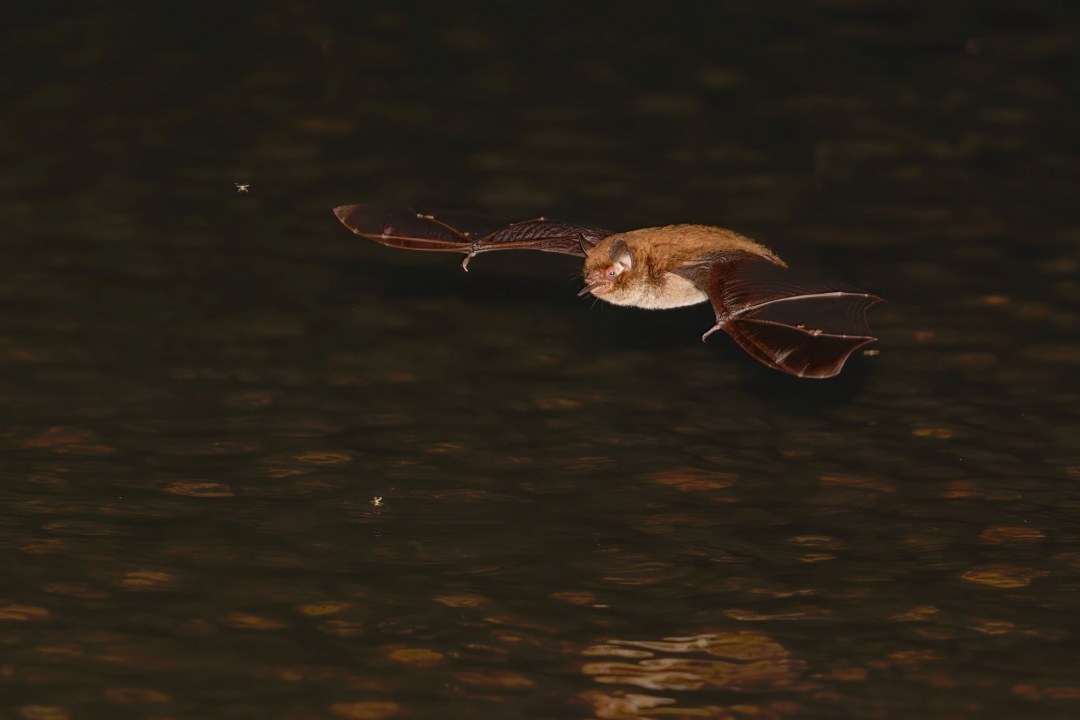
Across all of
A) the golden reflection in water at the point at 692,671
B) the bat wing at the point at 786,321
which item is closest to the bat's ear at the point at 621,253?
the bat wing at the point at 786,321

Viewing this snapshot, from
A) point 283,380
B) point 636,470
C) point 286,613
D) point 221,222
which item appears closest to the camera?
point 286,613

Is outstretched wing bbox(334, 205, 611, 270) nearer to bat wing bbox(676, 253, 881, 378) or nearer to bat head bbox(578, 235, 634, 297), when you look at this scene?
bat head bbox(578, 235, 634, 297)

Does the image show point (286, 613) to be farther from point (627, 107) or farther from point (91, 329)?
point (627, 107)

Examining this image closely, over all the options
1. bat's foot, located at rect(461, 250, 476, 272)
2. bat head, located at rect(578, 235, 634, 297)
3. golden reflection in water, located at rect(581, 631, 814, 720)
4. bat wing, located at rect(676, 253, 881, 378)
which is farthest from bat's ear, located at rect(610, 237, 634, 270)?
golden reflection in water, located at rect(581, 631, 814, 720)

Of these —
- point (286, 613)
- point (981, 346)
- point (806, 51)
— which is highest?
point (806, 51)

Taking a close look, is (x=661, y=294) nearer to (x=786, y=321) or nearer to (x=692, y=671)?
(x=786, y=321)

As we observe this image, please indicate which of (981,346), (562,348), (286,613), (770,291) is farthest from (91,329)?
(981,346)
